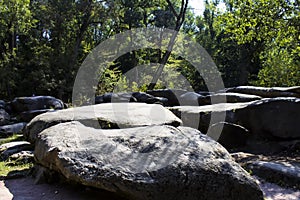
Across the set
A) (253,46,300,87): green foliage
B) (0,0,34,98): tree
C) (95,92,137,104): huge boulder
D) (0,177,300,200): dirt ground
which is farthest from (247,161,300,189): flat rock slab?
(0,0,34,98): tree

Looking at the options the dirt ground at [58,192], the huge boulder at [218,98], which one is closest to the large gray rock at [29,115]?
the huge boulder at [218,98]

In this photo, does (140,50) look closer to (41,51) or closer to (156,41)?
(156,41)

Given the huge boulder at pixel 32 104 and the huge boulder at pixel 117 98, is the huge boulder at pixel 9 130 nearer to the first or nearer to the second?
the huge boulder at pixel 32 104

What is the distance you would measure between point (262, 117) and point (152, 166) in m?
5.48

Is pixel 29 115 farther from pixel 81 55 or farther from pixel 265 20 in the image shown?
pixel 81 55

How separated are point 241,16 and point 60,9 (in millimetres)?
15610

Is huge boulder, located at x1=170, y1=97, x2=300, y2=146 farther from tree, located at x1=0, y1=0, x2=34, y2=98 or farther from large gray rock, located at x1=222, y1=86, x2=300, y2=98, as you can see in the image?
tree, located at x1=0, y1=0, x2=34, y2=98

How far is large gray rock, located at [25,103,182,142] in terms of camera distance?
21.0 ft

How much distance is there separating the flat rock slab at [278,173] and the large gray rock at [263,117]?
238cm

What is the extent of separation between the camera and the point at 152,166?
Result: 3.97 metres

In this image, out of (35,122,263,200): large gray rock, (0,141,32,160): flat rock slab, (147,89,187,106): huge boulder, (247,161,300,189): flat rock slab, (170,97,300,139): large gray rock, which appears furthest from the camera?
(147,89,187,106): huge boulder

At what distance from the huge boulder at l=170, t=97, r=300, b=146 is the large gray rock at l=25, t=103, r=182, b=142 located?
6.09ft

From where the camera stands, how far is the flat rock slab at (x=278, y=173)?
532cm

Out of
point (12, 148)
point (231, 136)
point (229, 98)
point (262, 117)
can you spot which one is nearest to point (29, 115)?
point (12, 148)
